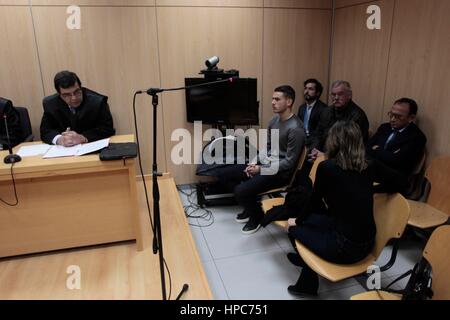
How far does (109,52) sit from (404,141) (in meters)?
3.09

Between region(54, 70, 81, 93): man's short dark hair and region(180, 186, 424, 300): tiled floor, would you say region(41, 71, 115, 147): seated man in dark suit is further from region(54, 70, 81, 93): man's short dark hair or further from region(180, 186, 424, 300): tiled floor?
region(180, 186, 424, 300): tiled floor

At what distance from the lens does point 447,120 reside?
2699mm

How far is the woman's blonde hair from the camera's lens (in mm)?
1912

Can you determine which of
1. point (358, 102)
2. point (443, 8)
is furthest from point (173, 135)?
point (443, 8)

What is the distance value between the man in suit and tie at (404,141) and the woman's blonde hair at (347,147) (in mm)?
1092

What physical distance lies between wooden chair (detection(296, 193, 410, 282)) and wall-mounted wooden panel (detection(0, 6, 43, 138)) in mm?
3119

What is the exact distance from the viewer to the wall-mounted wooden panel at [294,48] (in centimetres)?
387

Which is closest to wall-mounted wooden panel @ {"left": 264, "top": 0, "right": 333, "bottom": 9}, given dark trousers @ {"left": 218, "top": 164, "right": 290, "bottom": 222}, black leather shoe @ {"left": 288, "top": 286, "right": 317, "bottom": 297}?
dark trousers @ {"left": 218, "top": 164, "right": 290, "bottom": 222}

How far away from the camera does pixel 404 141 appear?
283 cm

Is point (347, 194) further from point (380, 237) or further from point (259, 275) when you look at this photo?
point (259, 275)

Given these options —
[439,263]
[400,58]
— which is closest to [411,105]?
[400,58]

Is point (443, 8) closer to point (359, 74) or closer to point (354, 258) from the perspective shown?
point (359, 74)
